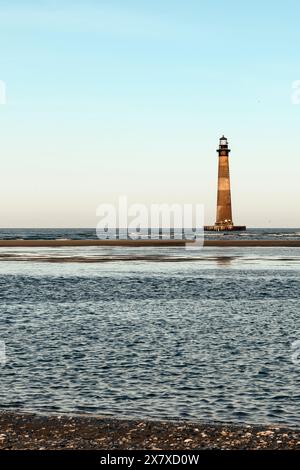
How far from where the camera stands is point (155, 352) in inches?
667

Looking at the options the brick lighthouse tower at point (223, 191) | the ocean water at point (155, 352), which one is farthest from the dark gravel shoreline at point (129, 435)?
the brick lighthouse tower at point (223, 191)

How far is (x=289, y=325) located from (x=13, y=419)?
12.5 m

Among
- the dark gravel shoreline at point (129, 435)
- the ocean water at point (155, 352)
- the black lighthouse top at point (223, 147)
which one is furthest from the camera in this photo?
the black lighthouse top at point (223, 147)

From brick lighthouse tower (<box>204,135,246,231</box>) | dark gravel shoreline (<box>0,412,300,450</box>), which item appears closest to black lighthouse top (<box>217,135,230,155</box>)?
brick lighthouse tower (<box>204,135,246,231</box>)

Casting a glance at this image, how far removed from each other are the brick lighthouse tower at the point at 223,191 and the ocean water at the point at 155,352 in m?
105

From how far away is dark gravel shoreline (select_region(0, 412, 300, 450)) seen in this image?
962 centimetres

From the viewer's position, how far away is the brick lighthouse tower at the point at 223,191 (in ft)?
454

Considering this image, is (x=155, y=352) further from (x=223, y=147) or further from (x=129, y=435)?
(x=223, y=147)

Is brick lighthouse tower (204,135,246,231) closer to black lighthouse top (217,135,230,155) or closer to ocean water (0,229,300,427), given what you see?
black lighthouse top (217,135,230,155)

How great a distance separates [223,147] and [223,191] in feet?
30.7

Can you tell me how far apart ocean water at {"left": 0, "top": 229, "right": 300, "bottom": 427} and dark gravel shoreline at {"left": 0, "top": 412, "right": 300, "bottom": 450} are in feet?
2.21

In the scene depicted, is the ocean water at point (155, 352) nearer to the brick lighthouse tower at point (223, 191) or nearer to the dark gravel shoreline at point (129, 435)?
the dark gravel shoreline at point (129, 435)
